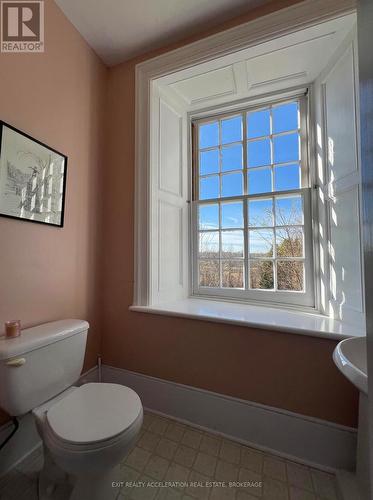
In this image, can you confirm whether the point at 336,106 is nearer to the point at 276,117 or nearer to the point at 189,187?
the point at 276,117

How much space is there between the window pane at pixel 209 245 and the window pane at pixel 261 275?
327 mm

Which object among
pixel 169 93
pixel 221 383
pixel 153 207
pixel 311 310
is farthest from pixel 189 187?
pixel 221 383

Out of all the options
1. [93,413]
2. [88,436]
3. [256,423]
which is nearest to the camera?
[88,436]

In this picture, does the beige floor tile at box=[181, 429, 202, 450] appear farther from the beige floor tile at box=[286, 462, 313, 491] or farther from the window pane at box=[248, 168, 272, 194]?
the window pane at box=[248, 168, 272, 194]

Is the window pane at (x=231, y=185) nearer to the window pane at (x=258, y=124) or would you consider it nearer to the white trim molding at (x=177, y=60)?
the window pane at (x=258, y=124)

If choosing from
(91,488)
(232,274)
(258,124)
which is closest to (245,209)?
(232,274)

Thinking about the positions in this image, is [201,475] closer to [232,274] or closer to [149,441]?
[149,441]

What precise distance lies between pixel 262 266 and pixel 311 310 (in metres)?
0.45

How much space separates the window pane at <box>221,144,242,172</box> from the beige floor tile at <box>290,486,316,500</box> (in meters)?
2.00

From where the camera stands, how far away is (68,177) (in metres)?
1.47

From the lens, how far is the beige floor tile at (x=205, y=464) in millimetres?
1116

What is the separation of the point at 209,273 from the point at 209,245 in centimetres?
25

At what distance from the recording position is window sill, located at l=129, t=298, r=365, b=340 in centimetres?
116

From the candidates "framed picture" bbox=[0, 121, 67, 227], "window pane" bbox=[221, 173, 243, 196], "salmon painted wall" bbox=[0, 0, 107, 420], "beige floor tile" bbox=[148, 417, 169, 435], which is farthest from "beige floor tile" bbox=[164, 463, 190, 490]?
"window pane" bbox=[221, 173, 243, 196]
